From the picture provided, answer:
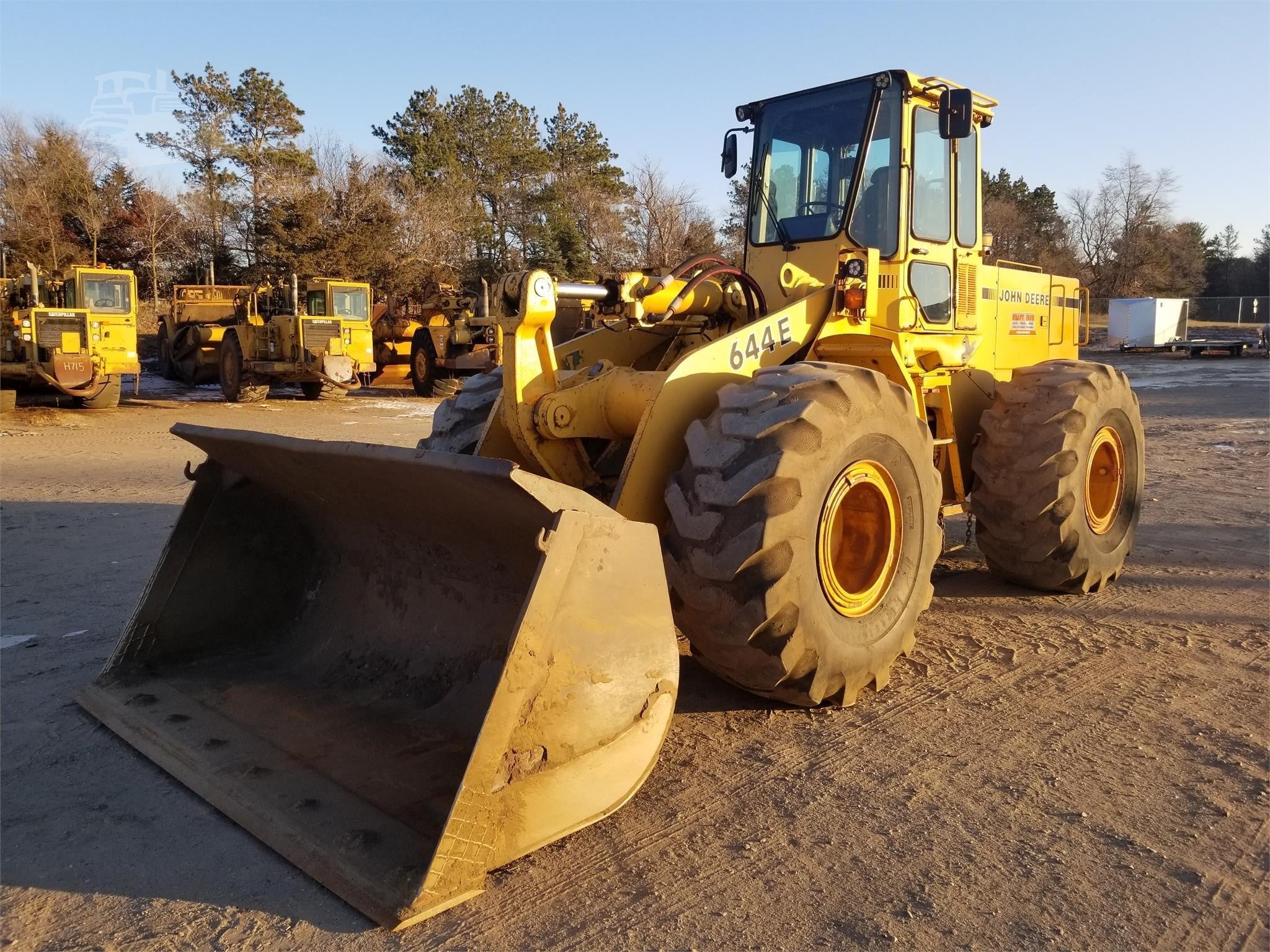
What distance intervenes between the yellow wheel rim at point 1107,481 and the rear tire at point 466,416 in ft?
12.4

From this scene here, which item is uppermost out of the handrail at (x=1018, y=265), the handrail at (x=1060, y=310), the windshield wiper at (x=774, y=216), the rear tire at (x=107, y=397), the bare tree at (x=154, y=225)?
the bare tree at (x=154, y=225)

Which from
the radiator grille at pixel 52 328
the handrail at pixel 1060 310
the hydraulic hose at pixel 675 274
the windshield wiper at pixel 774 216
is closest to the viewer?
the hydraulic hose at pixel 675 274

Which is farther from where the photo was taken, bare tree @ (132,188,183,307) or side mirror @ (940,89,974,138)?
bare tree @ (132,188,183,307)

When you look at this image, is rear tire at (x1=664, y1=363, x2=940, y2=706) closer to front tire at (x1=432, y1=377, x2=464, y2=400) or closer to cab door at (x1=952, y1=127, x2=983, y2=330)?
cab door at (x1=952, y1=127, x2=983, y2=330)

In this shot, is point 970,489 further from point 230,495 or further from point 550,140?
point 550,140

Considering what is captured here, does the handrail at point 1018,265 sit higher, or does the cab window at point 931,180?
the cab window at point 931,180

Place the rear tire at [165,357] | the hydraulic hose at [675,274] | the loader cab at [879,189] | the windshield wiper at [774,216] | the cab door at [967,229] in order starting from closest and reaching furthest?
the hydraulic hose at [675,274], the loader cab at [879,189], the windshield wiper at [774,216], the cab door at [967,229], the rear tire at [165,357]

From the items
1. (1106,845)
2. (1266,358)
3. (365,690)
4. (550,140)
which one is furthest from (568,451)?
(550,140)

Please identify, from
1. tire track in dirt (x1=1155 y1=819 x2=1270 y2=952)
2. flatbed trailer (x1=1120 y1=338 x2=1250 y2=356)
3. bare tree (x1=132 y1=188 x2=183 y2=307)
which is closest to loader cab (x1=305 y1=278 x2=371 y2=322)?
bare tree (x1=132 y1=188 x2=183 y2=307)

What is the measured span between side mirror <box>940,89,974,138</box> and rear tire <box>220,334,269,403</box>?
18987 mm

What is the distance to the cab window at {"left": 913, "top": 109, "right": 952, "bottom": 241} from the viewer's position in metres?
5.54

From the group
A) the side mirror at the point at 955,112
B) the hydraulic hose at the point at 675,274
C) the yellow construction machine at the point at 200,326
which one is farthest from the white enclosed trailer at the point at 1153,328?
the hydraulic hose at the point at 675,274

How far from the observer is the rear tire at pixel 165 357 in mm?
25781

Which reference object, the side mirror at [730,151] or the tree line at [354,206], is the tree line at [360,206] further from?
the side mirror at [730,151]
